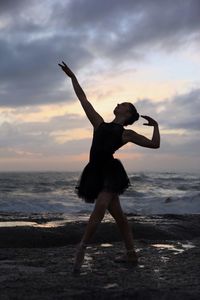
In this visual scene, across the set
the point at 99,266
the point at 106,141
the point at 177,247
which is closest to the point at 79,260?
the point at 99,266

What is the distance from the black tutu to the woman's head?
1.73 ft

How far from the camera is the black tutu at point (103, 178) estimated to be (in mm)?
5664

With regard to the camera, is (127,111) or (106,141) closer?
(106,141)

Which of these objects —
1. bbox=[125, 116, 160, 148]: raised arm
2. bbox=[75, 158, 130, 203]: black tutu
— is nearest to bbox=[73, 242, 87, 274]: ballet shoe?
bbox=[75, 158, 130, 203]: black tutu

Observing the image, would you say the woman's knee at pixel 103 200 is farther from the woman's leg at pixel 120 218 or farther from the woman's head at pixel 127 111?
the woman's head at pixel 127 111

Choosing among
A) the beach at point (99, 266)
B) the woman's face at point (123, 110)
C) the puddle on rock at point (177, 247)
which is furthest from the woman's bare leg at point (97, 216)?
the puddle on rock at point (177, 247)

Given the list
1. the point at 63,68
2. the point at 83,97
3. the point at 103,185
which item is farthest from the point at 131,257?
the point at 63,68

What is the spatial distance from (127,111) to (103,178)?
34.1 inches

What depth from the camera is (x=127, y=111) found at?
231 inches

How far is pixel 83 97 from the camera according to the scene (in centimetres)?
582

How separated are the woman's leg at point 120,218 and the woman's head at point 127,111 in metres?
0.92

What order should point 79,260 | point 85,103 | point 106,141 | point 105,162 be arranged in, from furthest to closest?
point 85,103 < point 105,162 < point 106,141 < point 79,260

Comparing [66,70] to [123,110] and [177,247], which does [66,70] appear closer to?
[123,110]

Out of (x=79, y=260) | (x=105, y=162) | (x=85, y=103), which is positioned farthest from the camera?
(x=85, y=103)
